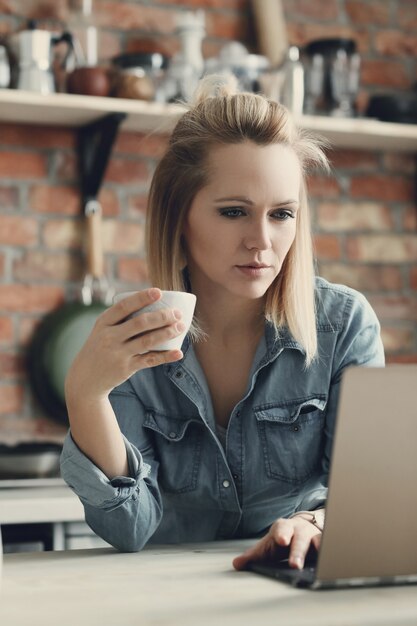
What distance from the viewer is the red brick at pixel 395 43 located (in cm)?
288

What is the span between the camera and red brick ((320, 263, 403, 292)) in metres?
2.80

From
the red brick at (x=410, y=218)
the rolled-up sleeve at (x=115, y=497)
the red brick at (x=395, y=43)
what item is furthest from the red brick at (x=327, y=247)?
the rolled-up sleeve at (x=115, y=497)

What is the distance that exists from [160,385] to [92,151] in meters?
1.18

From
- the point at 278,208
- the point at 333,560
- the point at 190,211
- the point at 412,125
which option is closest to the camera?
the point at 333,560

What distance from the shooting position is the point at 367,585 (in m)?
0.93

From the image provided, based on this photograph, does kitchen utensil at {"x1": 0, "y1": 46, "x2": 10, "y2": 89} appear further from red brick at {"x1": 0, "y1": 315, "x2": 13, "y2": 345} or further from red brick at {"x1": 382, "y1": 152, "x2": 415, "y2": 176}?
red brick at {"x1": 382, "y1": 152, "x2": 415, "y2": 176}

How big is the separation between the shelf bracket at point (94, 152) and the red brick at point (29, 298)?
24 cm

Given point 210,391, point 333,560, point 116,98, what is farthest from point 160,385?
point 116,98

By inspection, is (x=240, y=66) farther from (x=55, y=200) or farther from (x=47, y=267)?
(x=47, y=267)

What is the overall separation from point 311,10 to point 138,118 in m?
0.71

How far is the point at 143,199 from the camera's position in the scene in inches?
103

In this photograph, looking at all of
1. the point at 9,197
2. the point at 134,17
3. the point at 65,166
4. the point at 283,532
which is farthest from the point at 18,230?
the point at 283,532

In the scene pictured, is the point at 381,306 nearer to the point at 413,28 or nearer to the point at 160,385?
the point at 413,28

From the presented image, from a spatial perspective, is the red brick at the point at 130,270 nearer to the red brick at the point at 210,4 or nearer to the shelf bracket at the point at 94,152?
the shelf bracket at the point at 94,152
